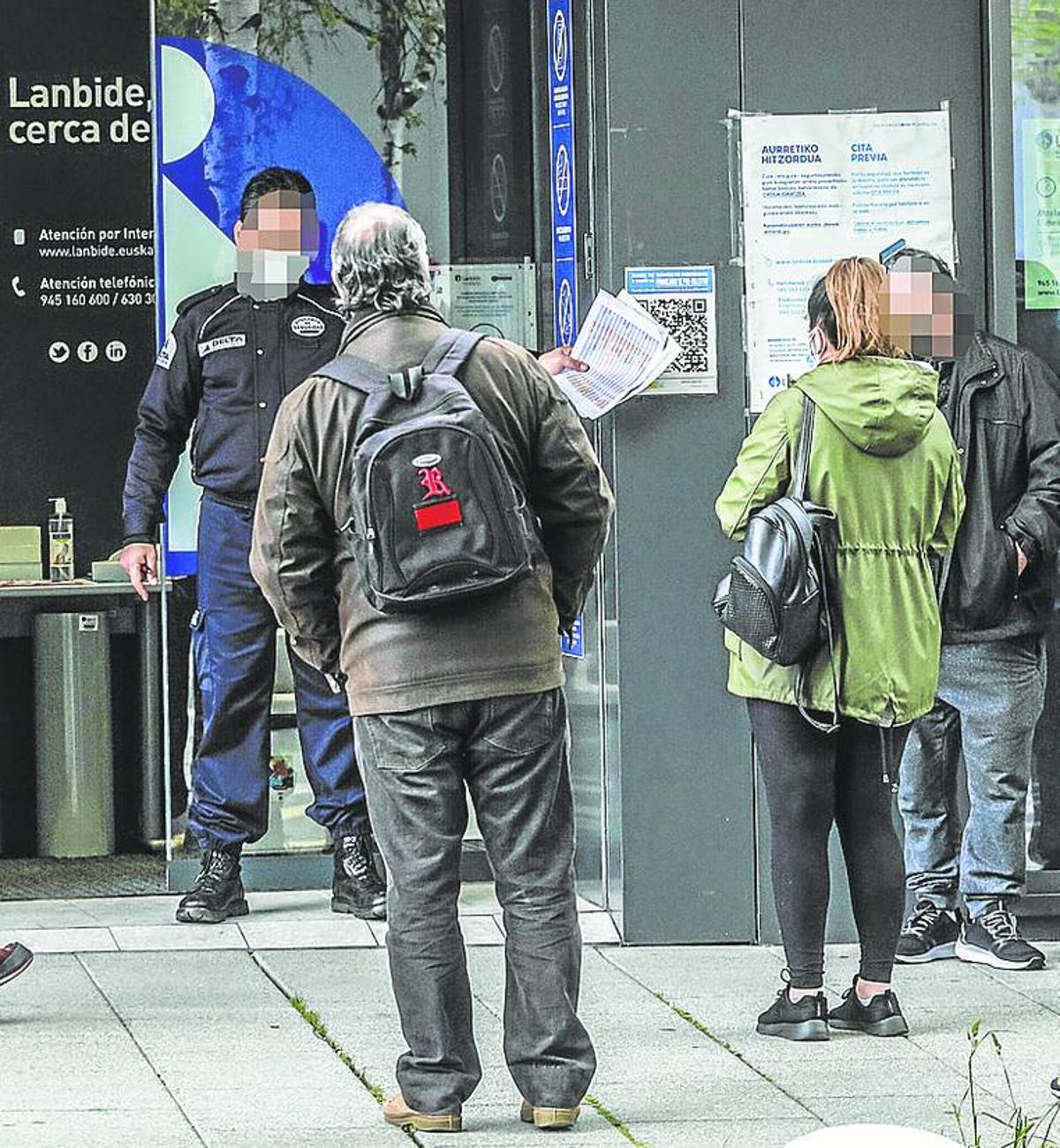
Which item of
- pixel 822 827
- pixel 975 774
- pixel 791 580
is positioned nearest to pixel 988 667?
pixel 975 774

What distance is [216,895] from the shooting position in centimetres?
759

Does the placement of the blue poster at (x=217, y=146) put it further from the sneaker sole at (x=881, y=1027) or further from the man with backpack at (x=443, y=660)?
the sneaker sole at (x=881, y=1027)

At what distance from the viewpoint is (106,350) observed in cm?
897

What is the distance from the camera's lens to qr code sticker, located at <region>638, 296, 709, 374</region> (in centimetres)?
711

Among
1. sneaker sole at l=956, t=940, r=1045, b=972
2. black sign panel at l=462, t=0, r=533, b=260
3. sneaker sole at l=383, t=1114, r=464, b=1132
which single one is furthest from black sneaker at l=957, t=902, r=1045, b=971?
black sign panel at l=462, t=0, r=533, b=260

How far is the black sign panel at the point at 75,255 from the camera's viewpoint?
8672mm

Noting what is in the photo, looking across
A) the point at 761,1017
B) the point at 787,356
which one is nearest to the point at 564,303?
the point at 787,356

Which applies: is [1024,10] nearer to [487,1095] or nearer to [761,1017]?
[761,1017]

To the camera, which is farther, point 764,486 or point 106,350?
point 106,350

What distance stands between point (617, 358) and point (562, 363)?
0.56 ft

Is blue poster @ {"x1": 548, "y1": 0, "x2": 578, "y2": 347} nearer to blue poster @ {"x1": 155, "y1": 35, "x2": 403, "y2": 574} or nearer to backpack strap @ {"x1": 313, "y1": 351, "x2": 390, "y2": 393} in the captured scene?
blue poster @ {"x1": 155, "y1": 35, "x2": 403, "y2": 574}

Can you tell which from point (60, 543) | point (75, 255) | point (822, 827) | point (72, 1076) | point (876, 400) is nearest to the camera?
point (72, 1076)

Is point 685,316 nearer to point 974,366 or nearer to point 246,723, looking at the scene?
point 974,366

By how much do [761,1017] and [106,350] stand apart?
4.11 meters
